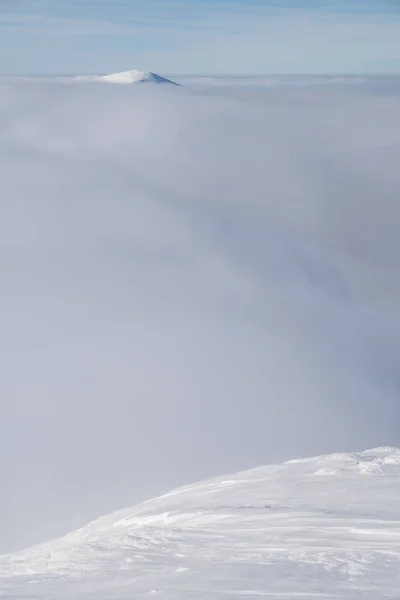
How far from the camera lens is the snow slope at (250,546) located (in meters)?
5.19

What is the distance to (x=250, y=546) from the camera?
6.51 m

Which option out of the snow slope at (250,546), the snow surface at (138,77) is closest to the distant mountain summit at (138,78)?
the snow surface at (138,77)

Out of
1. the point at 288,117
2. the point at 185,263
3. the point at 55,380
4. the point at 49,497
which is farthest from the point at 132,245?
the point at 288,117

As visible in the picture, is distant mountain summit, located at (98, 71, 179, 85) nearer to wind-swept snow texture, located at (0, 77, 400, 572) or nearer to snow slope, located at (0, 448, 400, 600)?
wind-swept snow texture, located at (0, 77, 400, 572)

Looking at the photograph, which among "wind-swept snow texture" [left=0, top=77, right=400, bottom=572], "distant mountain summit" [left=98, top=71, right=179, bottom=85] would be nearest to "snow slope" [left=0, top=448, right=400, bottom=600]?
"wind-swept snow texture" [left=0, top=77, right=400, bottom=572]

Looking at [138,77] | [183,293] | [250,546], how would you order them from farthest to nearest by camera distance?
[138,77]
[183,293]
[250,546]

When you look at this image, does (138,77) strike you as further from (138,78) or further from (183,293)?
(183,293)

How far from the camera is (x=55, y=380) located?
166 ft

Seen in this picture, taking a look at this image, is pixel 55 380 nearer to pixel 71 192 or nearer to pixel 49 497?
pixel 49 497

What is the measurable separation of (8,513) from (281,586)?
25045 mm

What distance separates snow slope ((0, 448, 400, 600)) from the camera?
5.19 meters

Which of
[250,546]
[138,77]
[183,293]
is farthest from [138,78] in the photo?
[250,546]

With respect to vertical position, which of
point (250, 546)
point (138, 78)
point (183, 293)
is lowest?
point (250, 546)

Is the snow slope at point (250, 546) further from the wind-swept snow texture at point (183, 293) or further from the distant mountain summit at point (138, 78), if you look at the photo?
the distant mountain summit at point (138, 78)
